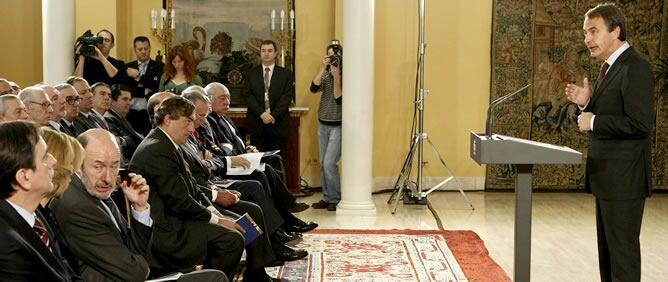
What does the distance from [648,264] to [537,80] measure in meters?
4.19

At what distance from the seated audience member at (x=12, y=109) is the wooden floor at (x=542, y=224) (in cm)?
332

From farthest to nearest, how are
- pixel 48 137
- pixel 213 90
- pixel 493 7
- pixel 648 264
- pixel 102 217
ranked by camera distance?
pixel 493 7 → pixel 213 90 → pixel 648 264 → pixel 102 217 → pixel 48 137

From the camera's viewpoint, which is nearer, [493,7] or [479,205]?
[479,205]

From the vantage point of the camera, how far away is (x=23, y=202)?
2949 millimetres

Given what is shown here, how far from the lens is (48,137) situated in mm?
3314

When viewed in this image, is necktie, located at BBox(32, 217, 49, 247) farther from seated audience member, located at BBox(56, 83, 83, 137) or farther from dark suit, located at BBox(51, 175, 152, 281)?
seated audience member, located at BBox(56, 83, 83, 137)

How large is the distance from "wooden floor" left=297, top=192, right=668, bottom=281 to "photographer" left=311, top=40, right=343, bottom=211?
30 centimetres

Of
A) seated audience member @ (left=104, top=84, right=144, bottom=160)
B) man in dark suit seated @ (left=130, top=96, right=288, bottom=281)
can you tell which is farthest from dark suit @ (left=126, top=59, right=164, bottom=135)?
man in dark suit seated @ (left=130, top=96, right=288, bottom=281)

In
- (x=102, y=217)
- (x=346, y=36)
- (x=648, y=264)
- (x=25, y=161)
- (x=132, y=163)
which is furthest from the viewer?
(x=346, y=36)

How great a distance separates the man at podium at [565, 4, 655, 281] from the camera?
449 cm

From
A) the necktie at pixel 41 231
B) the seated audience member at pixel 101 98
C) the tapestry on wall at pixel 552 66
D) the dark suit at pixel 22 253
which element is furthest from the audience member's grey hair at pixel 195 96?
the tapestry on wall at pixel 552 66

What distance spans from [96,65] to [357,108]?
96.8 inches

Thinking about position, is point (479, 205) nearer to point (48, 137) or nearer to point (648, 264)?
point (648, 264)

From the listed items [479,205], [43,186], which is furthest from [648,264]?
[43,186]
